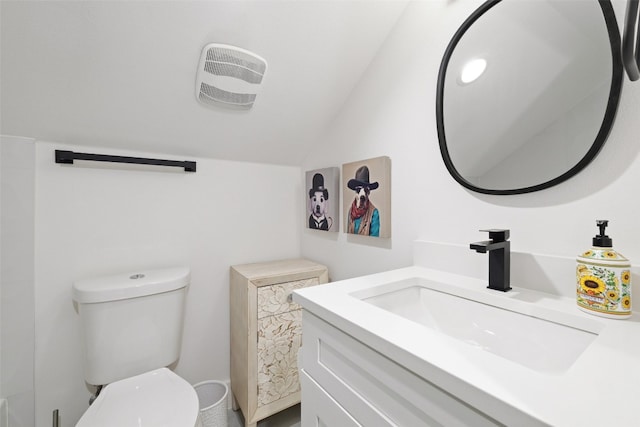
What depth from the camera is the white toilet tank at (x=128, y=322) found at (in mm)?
1034

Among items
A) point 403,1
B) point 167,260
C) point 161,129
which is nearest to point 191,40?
point 161,129

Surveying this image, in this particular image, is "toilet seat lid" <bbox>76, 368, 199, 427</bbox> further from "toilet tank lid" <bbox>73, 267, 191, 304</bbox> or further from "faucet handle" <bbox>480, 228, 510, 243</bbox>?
"faucet handle" <bbox>480, 228, 510, 243</bbox>

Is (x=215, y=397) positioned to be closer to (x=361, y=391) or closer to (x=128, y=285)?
(x=128, y=285)

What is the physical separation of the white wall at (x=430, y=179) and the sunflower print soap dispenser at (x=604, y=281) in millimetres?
95

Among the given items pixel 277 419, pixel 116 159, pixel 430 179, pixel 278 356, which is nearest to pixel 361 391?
pixel 430 179

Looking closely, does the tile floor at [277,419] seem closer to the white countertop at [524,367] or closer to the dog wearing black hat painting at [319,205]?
the dog wearing black hat painting at [319,205]

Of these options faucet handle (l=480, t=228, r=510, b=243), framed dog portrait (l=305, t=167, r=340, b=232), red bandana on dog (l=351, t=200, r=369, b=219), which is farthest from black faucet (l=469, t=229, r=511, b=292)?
framed dog portrait (l=305, t=167, r=340, b=232)

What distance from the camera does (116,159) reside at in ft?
3.89

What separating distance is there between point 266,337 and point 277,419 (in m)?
0.50

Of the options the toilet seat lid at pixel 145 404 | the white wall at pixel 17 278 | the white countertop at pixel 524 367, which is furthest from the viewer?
the white wall at pixel 17 278

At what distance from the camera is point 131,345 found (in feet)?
3.57

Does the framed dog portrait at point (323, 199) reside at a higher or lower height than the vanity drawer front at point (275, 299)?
higher

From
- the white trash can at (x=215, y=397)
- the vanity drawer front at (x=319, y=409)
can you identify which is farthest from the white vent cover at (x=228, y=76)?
the white trash can at (x=215, y=397)

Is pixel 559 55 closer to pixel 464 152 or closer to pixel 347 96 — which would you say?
pixel 464 152
